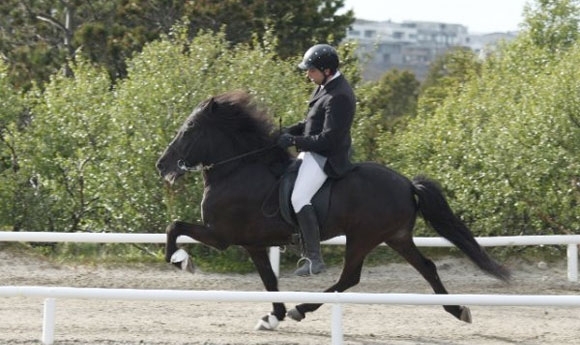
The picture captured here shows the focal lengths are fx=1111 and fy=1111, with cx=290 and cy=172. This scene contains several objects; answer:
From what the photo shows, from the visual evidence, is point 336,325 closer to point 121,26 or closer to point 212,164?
point 212,164

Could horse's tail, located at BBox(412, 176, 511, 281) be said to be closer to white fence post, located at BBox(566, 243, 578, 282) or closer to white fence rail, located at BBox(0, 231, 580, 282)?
white fence rail, located at BBox(0, 231, 580, 282)

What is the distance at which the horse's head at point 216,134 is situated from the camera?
9.66 meters

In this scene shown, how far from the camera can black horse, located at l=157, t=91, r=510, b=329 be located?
9.57 meters

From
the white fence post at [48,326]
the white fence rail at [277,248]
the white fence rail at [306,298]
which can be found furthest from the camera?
the white fence rail at [277,248]

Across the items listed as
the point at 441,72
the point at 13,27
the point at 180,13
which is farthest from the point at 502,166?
the point at 441,72

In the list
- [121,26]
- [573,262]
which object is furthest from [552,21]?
[573,262]

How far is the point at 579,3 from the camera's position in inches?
1107

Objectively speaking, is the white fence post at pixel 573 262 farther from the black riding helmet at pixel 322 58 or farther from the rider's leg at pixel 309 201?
the black riding helmet at pixel 322 58

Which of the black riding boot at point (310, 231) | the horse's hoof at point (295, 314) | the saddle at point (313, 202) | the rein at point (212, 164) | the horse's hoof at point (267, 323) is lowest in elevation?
the horse's hoof at point (267, 323)

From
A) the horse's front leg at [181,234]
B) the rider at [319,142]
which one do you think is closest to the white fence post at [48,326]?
the horse's front leg at [181,234]

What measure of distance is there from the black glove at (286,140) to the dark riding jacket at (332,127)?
0.07 m

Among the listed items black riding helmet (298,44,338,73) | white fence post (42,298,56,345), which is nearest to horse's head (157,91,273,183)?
black riding helmet (298,44,338,73)

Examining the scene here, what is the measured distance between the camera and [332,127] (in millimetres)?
9352

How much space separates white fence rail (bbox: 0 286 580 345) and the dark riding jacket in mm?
1281
